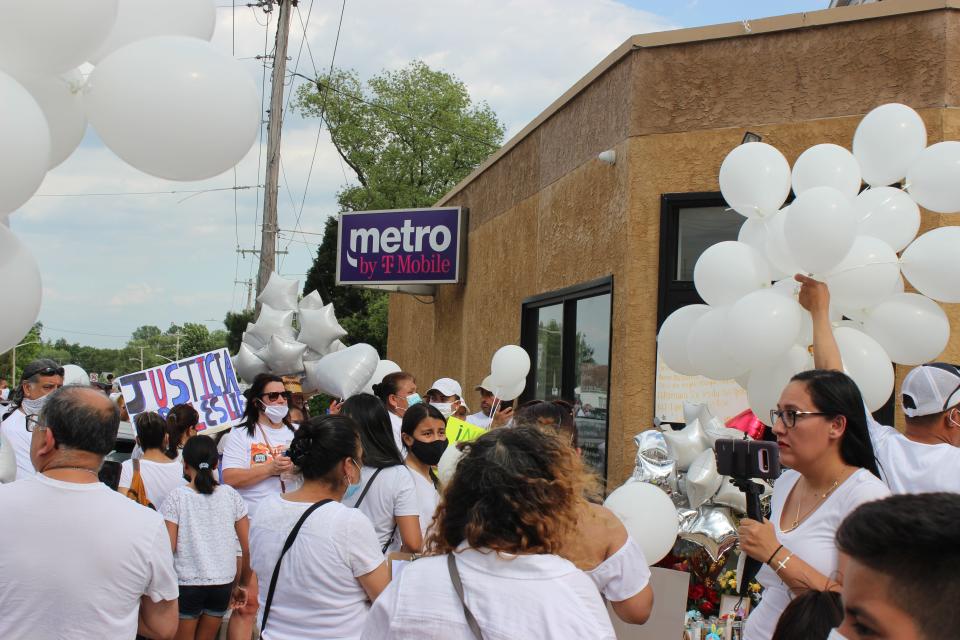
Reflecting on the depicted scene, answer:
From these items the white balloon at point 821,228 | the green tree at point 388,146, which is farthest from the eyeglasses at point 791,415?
the green tree at point 388,146

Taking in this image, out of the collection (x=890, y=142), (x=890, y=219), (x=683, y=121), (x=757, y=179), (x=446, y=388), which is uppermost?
(x=683, y=121)

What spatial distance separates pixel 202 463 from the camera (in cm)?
500

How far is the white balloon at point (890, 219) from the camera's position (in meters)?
4.33

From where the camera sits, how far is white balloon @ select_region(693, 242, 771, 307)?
4281mm

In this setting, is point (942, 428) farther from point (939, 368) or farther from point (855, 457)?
point (855, 457)

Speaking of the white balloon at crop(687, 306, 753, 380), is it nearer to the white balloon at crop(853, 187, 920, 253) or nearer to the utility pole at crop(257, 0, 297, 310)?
the white balloon at crop(853, 187, 920, 253)

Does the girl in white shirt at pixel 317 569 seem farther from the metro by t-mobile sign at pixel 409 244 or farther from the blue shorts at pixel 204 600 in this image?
the metro by t-mobile sign at pixel 409 244

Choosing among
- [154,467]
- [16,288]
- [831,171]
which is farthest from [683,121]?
[16,288]

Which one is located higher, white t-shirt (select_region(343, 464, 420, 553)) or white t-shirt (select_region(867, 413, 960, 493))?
white t-shirt (select_region(867, 413, 960, 493))

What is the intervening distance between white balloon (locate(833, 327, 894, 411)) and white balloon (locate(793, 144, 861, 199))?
2.52 feet

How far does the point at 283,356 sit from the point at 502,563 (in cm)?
884

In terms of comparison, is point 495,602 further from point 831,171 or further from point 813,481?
point 831,171

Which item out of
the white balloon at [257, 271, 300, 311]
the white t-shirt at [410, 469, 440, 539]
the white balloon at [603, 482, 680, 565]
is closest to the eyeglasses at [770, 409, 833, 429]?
the white balloon at [603, 482, 680, 565]

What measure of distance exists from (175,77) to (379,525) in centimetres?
223
